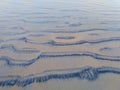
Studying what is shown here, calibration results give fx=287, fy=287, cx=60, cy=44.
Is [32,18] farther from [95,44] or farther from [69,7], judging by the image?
[95,44]

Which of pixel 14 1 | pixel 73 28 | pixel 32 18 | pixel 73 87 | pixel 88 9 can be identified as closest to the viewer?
pixel 73 87

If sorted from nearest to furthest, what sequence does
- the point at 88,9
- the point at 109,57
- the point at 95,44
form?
1. the point at 109,57
2. the point at 95,44
3. the point at 88,9

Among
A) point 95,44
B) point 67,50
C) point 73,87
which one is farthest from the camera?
point 95,44

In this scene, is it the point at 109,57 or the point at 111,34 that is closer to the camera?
the point at 109,57

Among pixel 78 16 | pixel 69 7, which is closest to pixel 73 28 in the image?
pixel 78 16

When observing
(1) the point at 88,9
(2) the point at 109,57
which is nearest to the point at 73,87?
(2) the point at 109,57

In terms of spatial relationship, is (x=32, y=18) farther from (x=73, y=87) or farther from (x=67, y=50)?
(x=73, y=87)
